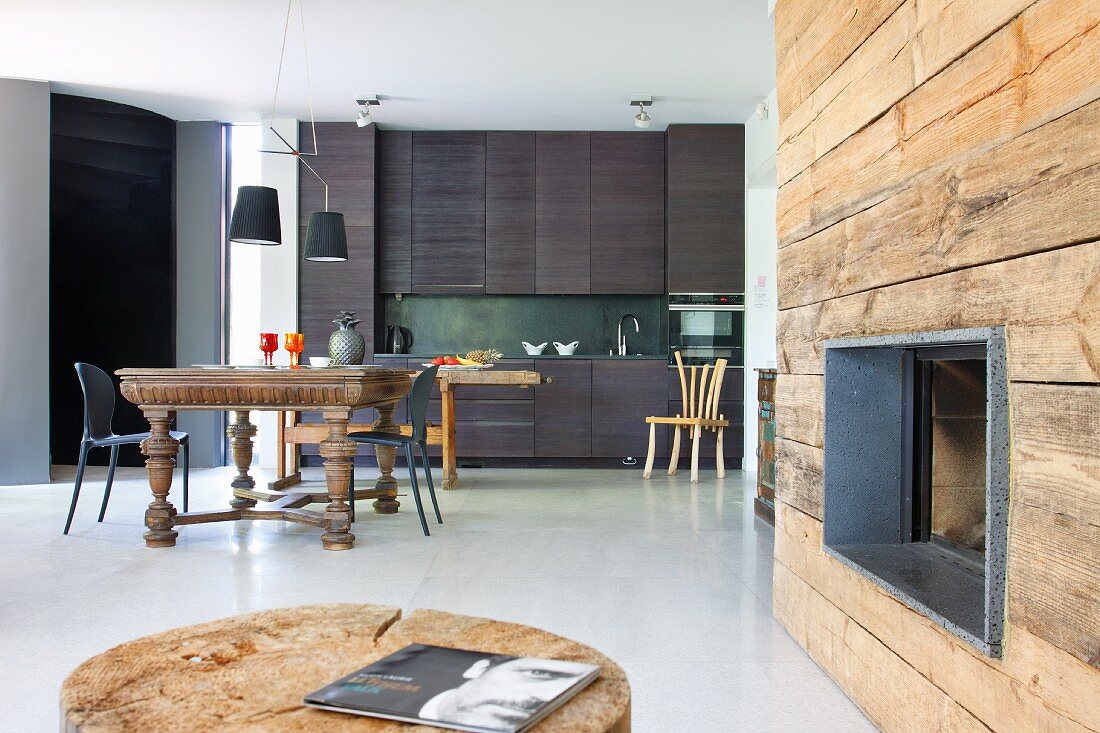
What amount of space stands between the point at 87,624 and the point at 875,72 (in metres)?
2.80

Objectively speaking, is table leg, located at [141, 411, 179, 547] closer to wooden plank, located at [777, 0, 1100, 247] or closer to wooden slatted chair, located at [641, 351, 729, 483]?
wooden plank, located at [777, 0, 1100, 247]

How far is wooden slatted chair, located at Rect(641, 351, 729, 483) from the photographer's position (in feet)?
21.0

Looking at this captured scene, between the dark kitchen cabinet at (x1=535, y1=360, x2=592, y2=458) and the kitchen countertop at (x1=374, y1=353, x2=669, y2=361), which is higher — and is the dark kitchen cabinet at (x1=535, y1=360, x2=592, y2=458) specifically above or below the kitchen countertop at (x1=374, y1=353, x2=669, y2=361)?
below

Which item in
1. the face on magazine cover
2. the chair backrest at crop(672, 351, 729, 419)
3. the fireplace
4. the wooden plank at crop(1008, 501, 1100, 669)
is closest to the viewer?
the face on magazine cover

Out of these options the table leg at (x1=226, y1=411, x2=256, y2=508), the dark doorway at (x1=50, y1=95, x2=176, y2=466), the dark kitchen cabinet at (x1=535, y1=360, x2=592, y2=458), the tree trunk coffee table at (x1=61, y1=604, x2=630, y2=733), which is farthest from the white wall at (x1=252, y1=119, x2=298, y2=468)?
the tree trunk coffee table at (x1=61, y1=604, x2=630, y2=733)

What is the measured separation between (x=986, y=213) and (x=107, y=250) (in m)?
6.88

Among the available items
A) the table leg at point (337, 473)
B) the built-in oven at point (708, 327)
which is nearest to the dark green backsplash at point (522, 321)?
the built-in oven at point (708, 327)

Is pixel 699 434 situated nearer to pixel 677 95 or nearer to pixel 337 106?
pixel 677 95

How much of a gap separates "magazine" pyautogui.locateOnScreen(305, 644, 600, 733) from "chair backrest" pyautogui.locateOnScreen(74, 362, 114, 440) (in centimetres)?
381

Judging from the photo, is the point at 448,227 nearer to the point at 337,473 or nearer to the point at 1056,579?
the point at 337,473

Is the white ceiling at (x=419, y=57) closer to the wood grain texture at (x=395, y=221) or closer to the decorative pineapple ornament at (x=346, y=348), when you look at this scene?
the wood grain texture at (x=395, y=221)

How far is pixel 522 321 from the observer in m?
7.63

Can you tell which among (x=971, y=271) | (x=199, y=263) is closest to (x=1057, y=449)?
(x=971, y=271)

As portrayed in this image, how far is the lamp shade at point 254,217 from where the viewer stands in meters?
4.29
